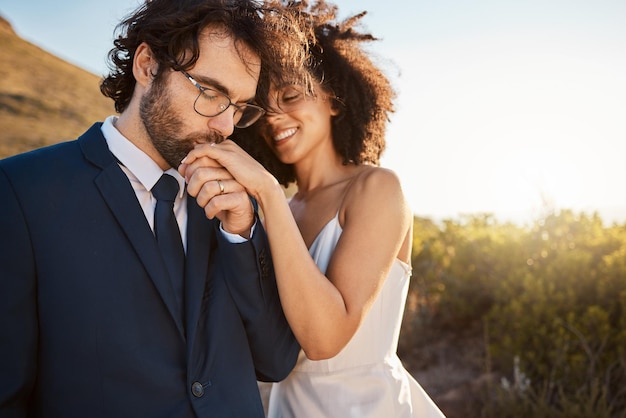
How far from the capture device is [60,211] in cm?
183

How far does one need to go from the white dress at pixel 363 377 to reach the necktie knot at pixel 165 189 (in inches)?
35.0

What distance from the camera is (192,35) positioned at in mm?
2377

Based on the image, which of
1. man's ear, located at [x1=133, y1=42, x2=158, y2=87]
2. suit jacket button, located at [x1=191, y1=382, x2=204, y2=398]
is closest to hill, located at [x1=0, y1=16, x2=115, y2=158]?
man's ear, located at [x1=133, y1=42, x2=158, y2=87]

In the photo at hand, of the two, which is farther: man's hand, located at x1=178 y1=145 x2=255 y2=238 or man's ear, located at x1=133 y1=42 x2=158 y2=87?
man's ear, located at x1=133 y1=42 x2=158 y2=87

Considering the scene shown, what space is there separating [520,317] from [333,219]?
2821 millimetres

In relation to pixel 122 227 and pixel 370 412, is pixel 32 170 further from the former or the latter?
pixel 370 412

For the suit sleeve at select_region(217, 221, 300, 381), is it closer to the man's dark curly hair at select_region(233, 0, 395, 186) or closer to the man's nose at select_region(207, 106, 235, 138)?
the man's nose at select_region(207, 106, 235, 138)

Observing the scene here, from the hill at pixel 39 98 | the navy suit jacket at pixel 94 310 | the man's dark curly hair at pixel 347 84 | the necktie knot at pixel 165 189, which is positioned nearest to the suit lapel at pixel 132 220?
the navy suit jacket at pixel 94 310

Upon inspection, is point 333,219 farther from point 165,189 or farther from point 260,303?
point 165,189

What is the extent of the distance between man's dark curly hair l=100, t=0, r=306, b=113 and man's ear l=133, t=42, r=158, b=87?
3cm

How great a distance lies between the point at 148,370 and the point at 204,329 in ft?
0.82

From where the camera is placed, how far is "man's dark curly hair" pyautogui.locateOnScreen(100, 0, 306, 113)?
7.79ft

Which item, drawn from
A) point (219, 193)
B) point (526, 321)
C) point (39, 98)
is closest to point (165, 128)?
point (219, 193)

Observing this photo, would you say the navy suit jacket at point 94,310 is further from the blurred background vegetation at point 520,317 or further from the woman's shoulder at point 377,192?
the blurred background vegetation at point 520,317
